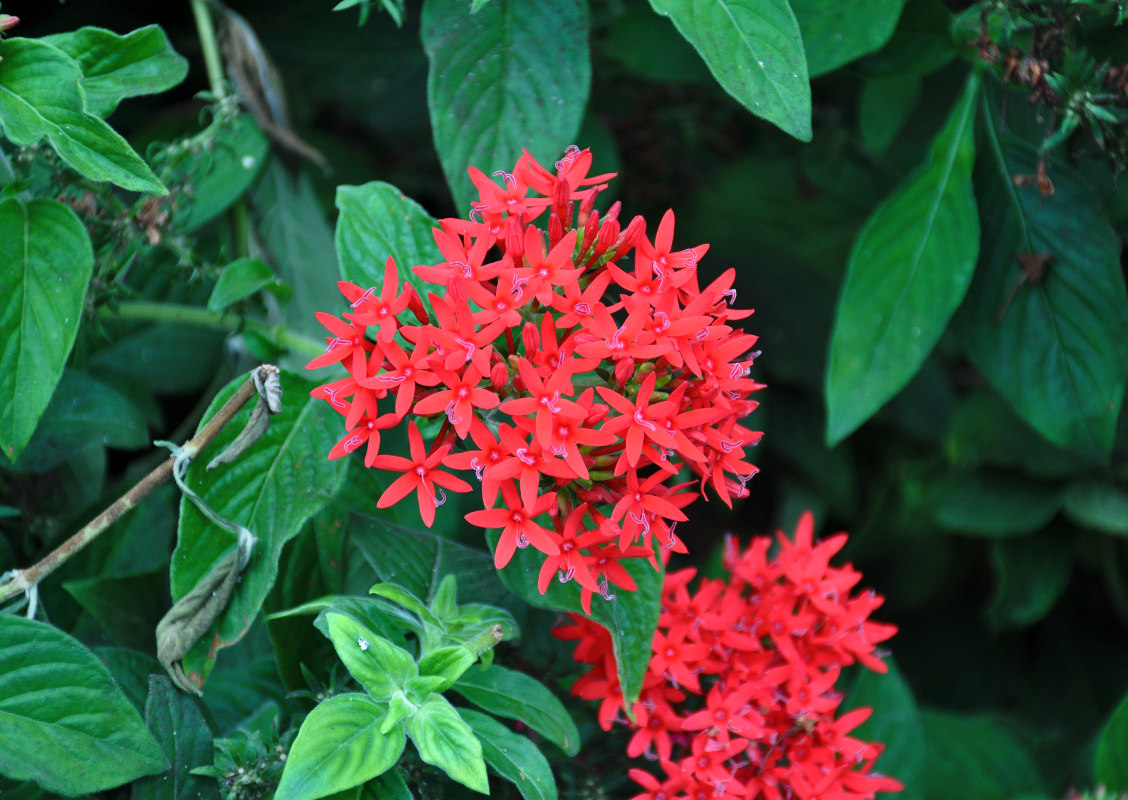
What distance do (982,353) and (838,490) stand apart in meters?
0.53

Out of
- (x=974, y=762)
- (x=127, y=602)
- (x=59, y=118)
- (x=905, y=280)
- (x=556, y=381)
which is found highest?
(x=59, y=118)

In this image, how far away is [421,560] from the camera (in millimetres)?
856

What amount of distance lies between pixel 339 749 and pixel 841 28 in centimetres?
84

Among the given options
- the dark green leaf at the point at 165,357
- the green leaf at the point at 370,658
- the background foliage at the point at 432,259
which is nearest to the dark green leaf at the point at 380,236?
the background foliage at the point at 432,259

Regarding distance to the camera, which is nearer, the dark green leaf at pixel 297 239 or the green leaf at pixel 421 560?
the green leaf at pixel 421 560

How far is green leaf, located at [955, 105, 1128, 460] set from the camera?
104cm

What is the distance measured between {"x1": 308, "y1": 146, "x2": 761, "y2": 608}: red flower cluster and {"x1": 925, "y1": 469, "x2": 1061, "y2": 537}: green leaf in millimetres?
903

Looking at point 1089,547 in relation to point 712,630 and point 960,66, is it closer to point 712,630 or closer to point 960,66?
point 960,66

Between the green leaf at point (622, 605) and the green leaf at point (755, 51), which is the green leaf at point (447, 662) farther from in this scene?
the green leaf at point (755, 51)

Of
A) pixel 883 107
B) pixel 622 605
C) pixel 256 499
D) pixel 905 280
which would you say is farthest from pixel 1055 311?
pixel 256 499

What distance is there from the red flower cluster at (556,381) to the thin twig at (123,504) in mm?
136

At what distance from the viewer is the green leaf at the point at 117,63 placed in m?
0.85

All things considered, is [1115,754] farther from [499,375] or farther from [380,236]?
[380,236]

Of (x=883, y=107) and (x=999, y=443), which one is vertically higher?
(x=883, y=107)
